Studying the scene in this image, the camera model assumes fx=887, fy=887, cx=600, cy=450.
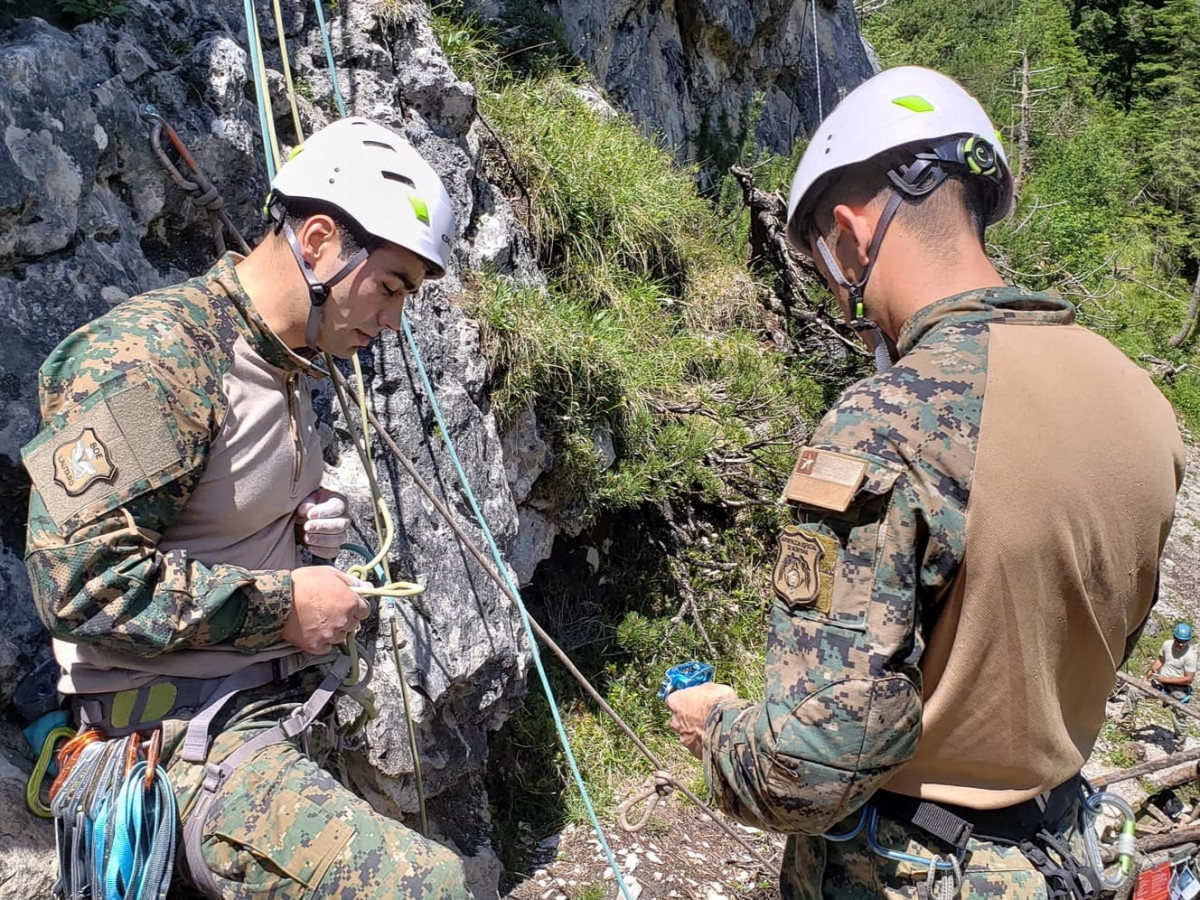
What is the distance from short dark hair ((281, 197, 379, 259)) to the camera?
84.3 inches

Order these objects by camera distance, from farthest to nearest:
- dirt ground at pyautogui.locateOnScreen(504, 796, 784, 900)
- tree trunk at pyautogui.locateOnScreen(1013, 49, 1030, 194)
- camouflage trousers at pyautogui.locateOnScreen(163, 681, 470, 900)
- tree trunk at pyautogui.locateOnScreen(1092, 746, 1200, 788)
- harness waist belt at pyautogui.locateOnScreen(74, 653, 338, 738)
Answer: tree trunk at pyautogui.locateOnScreen(1013, 49, 1030, 194) → tree trunk at pyautogui.locateOnScreen(1092, 746, 1200, 788) → dirt ground at pyautogui.locateOnScreen(504, 796, 784, 900) → harness waist belt at pyautogui.locateOnScreen(74, 653, 338, 738) → camouflage trousers at pyautogui.locateOnScreen(163, 681, 470, 900)

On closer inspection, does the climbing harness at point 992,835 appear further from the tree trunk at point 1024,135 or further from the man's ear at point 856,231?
the tree trunk at point 1024,135

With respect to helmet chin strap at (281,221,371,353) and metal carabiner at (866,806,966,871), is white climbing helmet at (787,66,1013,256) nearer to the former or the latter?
helmet chin strap at (281,221,371,353)

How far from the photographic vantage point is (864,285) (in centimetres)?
178

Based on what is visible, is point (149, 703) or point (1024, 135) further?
point (1024, 135)

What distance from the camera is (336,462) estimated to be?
3.57 metres

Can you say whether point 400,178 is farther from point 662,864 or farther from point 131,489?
point 662,864

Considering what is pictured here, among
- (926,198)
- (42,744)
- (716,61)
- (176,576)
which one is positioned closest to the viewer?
(926,198)

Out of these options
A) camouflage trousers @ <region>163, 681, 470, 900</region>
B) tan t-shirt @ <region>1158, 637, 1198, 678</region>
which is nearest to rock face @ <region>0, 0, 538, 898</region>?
Answer: camouflage trousers @ <region>163, 681, 470, 900</region>

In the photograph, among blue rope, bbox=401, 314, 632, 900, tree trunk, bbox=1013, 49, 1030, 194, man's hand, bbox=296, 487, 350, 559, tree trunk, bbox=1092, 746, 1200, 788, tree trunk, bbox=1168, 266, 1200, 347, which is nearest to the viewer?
man's hand, bbox=296, 487, 350, 559

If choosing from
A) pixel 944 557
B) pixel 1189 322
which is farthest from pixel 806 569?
pixel 1189 322

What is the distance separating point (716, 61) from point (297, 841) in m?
9.20

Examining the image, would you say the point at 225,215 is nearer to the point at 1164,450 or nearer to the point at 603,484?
the point at 603,484

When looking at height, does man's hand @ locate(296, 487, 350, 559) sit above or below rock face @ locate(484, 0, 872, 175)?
below
